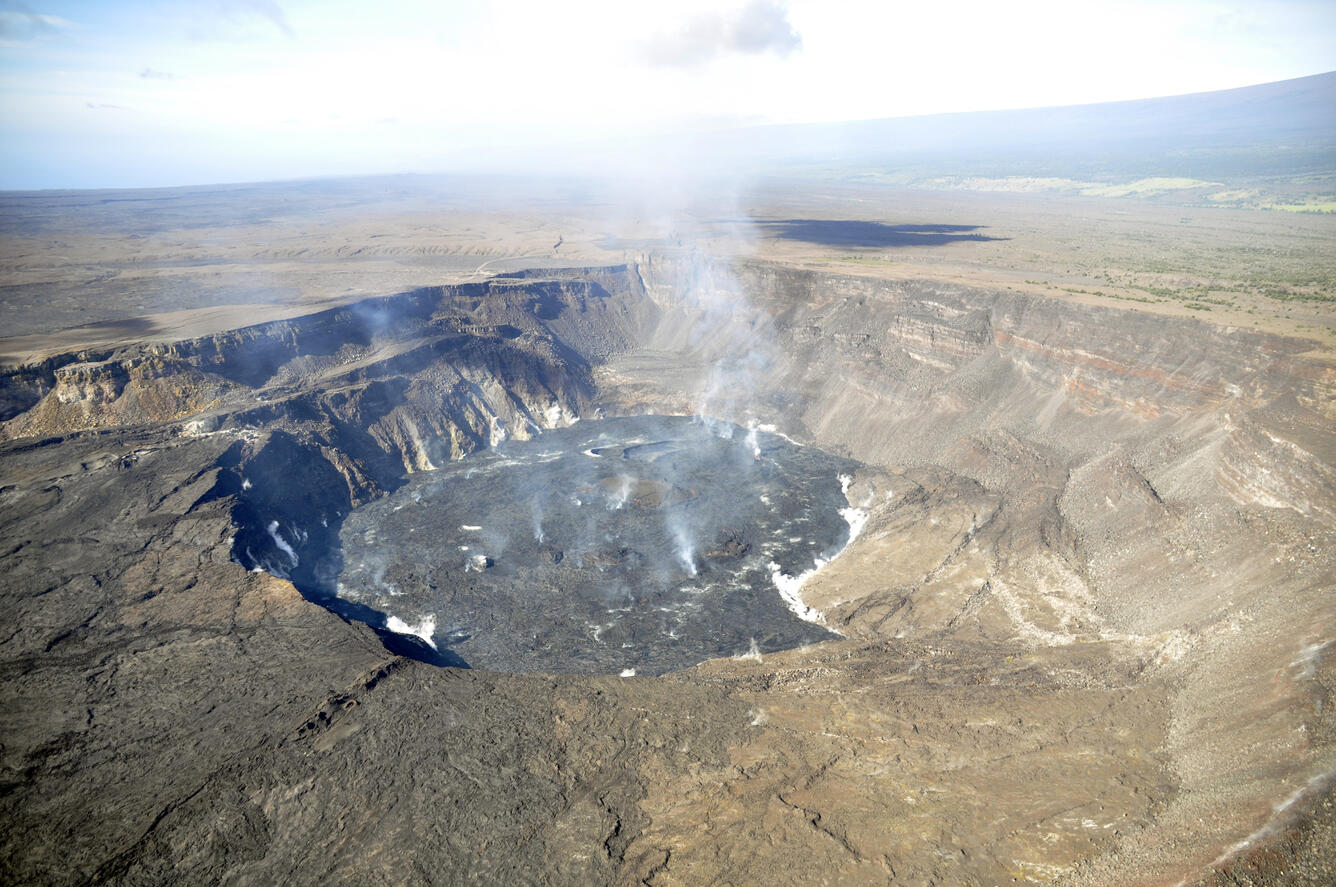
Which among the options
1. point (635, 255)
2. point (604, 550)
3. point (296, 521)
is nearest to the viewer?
point (604, 550)

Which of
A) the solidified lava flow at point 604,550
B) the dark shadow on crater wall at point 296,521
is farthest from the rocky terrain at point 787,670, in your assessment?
the solidified lava flow at point 604,550

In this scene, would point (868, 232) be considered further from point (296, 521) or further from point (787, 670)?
point (787, 670)

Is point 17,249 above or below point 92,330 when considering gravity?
above

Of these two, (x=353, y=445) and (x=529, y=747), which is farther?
(x=353, y=445)

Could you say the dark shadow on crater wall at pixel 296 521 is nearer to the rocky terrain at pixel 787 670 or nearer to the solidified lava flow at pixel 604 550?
the rocky terrain at pixel 787 670

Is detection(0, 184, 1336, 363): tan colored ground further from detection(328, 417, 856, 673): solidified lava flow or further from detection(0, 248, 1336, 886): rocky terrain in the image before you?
detection(328, 417, 856, 673): solidified lava flow

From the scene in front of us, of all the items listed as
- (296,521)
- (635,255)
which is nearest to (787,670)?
(296,521)

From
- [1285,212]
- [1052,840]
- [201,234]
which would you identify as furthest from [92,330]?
[1285,212]

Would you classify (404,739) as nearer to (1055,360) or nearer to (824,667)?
(824,667)
